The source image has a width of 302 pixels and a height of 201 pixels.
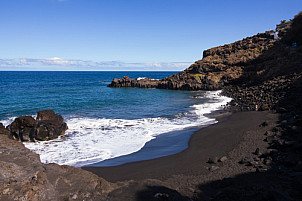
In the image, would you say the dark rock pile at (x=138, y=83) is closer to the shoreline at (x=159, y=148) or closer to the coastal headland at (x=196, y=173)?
the shoreline at (x=159, y=148)

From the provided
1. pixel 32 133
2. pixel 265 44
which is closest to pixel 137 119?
pixel 32 133

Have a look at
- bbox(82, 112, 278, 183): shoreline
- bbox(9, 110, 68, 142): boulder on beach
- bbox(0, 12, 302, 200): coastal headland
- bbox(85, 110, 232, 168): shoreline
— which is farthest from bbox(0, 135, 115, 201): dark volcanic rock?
bbox(9, 110, 68, 142): boulder on beach

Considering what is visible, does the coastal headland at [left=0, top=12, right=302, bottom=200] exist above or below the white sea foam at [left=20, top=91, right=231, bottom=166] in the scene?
above

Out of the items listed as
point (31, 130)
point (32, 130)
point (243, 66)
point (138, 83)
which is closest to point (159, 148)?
point (32, 130)

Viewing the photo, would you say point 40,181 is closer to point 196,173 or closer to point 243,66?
point 196,173

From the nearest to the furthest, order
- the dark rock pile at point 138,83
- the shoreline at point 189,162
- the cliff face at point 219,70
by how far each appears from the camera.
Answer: the shoreline at point 189,162 < the cliff face at point 219,70 < the dark rock pile at point 138,83

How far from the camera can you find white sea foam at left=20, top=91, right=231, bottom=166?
11797mm

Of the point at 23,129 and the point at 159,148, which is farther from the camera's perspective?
the point at 23,129

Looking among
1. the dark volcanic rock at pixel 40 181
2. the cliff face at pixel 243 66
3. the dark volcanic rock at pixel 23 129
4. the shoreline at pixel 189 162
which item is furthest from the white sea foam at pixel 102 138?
the cliff face at pixel 243 66

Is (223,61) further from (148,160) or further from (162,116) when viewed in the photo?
(148,160)

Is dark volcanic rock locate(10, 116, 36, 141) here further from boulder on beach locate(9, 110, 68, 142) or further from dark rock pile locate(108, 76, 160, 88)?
dark rock pile locate(108, 76, 160, 88)

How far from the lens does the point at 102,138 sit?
1505 centimetres

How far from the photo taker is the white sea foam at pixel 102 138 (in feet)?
38.7

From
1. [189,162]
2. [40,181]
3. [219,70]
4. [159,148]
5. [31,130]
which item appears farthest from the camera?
[219,70]
